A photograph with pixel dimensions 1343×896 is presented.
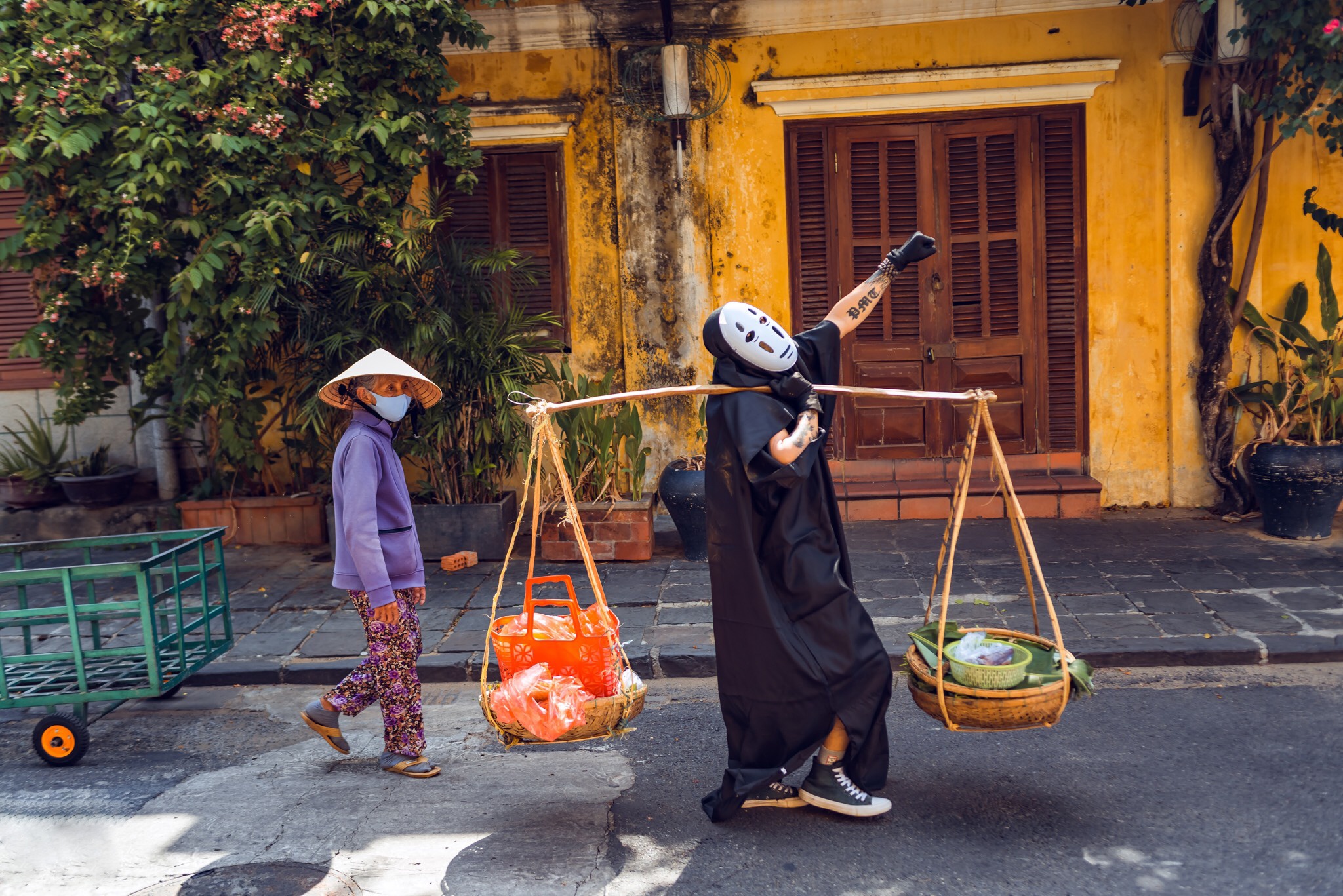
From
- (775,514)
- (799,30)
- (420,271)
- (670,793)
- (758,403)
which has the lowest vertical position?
(670,793)

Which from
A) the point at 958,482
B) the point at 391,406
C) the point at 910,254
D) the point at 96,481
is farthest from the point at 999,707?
the point at 96,481

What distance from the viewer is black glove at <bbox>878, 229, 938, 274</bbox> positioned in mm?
4250

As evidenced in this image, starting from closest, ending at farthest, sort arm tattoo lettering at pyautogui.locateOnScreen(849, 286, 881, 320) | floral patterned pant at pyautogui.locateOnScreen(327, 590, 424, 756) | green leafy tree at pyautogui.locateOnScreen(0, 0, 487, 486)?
arm tattoo lettering at pyautogui.locateOnScreen(849, 286, 881, 320), floral patterned pant at pyautogui.locateOnScreen(327, 590, 424, 756), green leafy tree at pyautogui.locateOnScreen(0, 0, 487, 486)

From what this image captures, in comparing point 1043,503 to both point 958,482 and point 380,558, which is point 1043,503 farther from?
point 380,558

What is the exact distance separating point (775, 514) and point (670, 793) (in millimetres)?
1276

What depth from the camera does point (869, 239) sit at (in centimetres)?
880

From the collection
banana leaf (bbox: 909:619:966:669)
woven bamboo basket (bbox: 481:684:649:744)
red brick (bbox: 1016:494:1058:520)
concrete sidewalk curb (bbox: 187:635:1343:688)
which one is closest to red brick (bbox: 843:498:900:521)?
red brick (bbox: 1016:494:1058:520)

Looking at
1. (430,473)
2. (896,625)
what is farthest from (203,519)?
(896,625)

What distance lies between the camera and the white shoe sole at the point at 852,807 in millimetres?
4082

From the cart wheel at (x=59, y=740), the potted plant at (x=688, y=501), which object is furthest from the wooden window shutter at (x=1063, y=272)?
the cart wheel at (x=59, y=740)

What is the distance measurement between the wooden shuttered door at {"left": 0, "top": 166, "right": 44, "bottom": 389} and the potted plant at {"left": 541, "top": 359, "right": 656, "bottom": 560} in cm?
460

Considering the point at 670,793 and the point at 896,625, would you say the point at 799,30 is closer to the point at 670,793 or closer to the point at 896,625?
the point at 896,625

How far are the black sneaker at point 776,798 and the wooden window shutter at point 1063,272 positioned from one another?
17.5 ft

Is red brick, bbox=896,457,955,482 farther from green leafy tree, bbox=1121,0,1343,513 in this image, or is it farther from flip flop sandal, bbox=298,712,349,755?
flip flop sandal, bbox=298,712,349,755
